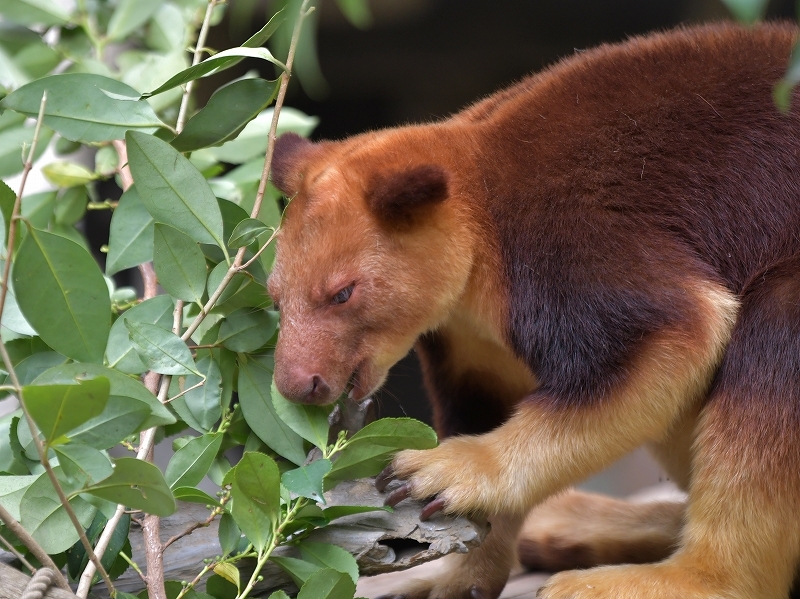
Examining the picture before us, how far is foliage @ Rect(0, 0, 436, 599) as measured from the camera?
1.45m

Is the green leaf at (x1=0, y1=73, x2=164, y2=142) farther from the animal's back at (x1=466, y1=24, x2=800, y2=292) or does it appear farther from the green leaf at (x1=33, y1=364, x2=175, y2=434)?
the animal's back at (x1=466, y1=24, x2=800, y2=292)

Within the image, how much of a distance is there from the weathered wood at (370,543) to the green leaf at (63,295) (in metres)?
0.51

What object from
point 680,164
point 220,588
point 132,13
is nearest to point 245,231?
point 220,588

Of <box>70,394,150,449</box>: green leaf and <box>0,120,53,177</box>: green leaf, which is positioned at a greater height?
<box>0,120,53,177</box>: green leaf

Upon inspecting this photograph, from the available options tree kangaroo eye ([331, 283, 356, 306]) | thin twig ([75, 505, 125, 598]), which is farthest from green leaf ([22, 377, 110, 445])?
tree kangaroo eye ([331, 283, 356, 306])

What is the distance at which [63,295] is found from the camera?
5.25 ft

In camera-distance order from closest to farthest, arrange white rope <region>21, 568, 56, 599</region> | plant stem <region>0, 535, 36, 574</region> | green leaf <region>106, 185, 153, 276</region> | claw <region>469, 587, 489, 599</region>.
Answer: white rope <region>21, 568, 56, 599</region> < plant stem <region>0, 535, 36, 574</region> < green leaf <region>106, 185, 153, 276</region> < claw <region>469, 587, 489, 599</region>

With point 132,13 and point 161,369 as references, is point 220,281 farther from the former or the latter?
point 132,13

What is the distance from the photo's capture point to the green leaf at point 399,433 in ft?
5.39

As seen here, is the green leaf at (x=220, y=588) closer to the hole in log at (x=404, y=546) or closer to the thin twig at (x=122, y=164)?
the hole in log at (x=404, y=546)

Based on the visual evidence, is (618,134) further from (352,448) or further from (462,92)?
(462,92)

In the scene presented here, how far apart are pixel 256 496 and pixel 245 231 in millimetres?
527

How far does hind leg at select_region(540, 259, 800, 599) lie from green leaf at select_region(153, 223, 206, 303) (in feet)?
3.39

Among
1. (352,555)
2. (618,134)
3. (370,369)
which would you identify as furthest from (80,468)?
(618,134)
